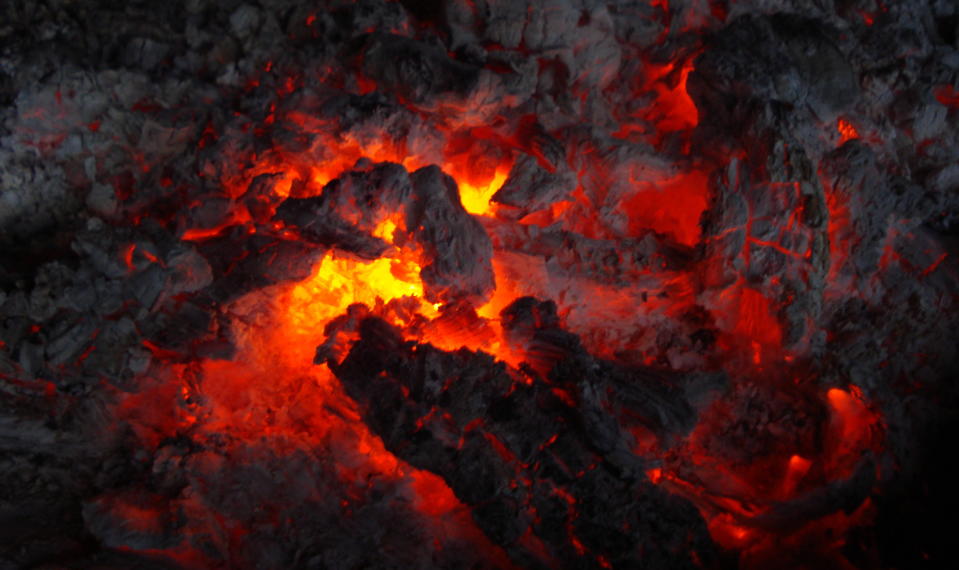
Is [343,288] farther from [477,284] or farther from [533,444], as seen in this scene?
[533,444]

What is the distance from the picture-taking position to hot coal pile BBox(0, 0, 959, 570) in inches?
100

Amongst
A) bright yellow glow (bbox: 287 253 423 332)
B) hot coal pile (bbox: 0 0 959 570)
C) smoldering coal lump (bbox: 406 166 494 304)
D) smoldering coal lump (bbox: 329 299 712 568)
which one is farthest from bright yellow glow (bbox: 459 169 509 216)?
smoldering coal lump (bbox: 329 299 712 568)

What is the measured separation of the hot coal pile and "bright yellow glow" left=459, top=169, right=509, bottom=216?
19 mm

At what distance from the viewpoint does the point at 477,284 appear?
2.87 m

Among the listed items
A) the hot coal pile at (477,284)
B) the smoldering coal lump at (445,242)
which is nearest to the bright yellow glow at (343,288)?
the hot coal pile at (477,284)

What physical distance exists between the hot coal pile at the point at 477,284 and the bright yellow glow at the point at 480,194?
2 cm

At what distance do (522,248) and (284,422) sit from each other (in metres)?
1.37

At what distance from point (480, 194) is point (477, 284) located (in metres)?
0.62

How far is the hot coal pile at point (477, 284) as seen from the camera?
2547 millimetres

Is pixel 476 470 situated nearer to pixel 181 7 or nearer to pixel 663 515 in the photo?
pixel 663 515

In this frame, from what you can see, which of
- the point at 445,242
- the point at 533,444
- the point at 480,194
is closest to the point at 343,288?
the point at 445,242

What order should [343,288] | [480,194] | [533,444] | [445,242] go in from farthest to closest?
[480,194] < [343,288] < [445,242] < [533,444]

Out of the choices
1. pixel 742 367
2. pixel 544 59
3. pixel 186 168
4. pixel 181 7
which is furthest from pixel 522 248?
pixel 181 7

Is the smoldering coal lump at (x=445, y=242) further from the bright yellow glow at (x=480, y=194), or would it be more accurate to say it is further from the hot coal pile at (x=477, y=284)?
the bright yellow glow at (x=480, y=194)
